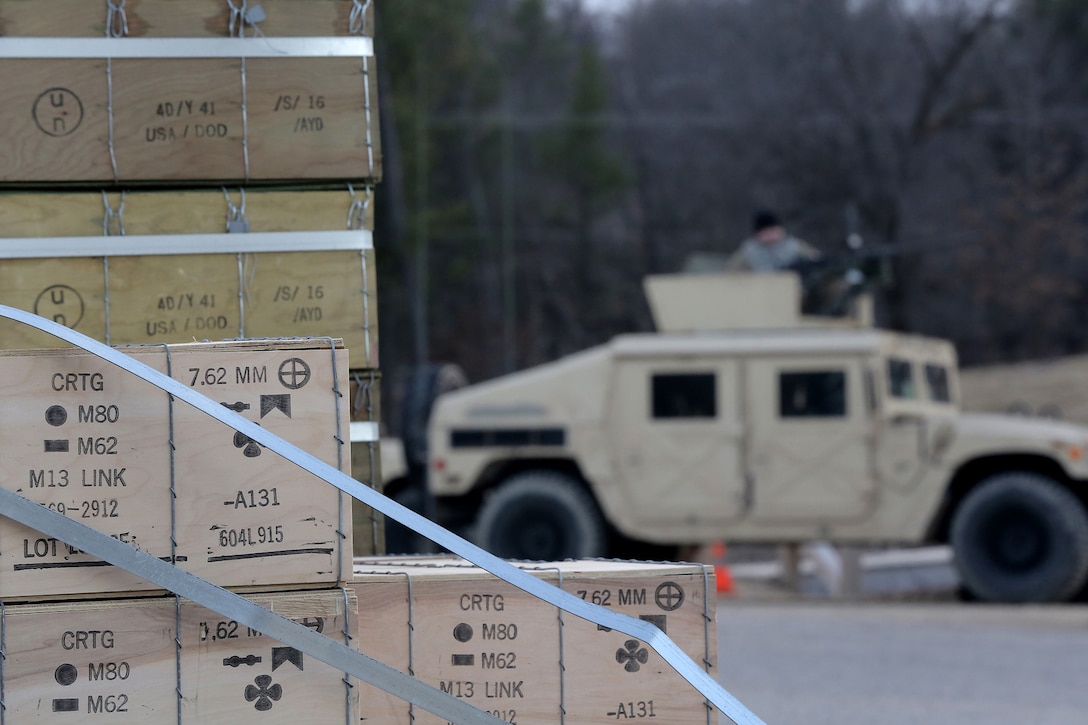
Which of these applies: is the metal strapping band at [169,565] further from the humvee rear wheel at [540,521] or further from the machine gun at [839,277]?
the machine gun at [839,277]

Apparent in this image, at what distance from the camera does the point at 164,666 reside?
10.1 feet

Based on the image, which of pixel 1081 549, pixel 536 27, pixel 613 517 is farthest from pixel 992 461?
pixel 536 27

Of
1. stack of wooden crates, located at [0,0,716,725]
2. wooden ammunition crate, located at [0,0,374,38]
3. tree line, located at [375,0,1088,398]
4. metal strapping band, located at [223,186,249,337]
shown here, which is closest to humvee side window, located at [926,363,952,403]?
stack of wooden crates, located at [0,0,716,725]

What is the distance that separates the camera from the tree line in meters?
30.1

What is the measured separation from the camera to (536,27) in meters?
38.2

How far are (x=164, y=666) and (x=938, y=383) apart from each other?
9725mm

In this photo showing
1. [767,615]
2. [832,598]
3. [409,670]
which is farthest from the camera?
[832,598]

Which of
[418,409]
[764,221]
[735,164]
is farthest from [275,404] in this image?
[735,164]

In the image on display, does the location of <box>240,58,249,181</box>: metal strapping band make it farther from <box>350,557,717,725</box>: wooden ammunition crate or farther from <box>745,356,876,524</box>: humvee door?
<box>745,356,876,524</box>: humvee door

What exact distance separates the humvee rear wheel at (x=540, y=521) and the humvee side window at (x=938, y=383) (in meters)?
2.79

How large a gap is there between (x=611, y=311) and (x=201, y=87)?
3072cm

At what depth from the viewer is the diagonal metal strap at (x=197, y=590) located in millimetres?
2980

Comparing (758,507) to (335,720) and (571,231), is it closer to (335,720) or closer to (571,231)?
(335,720)

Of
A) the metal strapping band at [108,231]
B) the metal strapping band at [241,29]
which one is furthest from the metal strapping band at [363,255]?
the metal strapping band at [108,231]
